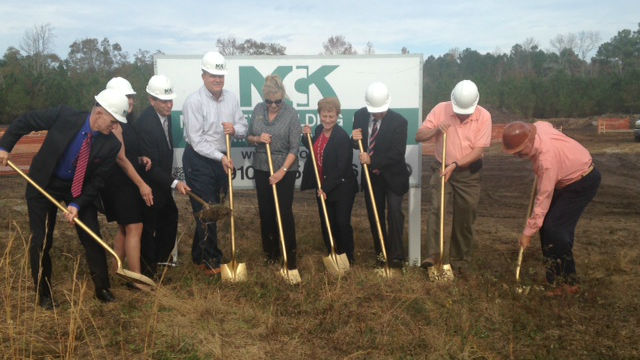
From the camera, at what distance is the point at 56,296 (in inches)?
202

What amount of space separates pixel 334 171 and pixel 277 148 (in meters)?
0.67

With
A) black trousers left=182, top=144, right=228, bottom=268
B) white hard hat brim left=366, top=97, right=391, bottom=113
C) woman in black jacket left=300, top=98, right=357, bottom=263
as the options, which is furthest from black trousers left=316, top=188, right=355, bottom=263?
black trousers left=182, top=144, right=228, bottom=268

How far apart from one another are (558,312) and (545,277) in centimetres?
99

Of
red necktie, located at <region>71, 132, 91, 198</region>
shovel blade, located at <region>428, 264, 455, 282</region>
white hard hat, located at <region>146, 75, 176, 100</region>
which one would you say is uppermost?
white hard hat, located at <region>146, 75, 176, 100</region>

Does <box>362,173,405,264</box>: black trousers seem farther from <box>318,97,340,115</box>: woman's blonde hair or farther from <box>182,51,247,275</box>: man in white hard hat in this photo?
<box>182,51,247,275</box>: man in white hard hat

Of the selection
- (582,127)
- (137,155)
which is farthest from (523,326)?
(582,127)

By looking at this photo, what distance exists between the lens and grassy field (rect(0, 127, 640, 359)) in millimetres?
4148

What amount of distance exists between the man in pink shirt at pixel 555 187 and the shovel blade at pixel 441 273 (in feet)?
2.74

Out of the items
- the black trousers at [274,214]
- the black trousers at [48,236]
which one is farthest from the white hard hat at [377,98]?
the black trousers at [48,236]

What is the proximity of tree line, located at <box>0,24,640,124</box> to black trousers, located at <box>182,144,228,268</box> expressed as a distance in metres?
8.44

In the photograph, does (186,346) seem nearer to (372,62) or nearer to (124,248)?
(124,248)

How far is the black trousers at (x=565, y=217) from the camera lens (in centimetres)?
522

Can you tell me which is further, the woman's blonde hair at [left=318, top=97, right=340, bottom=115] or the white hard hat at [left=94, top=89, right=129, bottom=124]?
the woman's blonde hair at [left=318, top=97, right=340, bottom=115]

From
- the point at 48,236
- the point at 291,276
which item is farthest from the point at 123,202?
the point at 291,276
